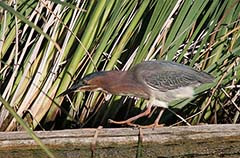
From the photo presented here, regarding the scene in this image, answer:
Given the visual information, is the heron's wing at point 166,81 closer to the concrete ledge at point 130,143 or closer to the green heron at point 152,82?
the green heron at point 152,82

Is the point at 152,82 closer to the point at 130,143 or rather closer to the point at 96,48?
the point at 96,48

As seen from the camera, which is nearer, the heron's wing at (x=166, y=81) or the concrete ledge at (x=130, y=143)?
the concrete ledge at (x=130, y=143)

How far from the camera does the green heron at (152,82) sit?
2475 mm

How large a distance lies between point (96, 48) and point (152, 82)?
296 millimetres

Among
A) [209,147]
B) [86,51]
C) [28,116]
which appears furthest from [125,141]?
[28,116]

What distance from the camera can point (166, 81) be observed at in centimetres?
262

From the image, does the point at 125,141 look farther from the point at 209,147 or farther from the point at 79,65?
the point at 79,65

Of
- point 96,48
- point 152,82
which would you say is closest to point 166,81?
point 152,82

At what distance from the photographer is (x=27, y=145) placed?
1.88 m

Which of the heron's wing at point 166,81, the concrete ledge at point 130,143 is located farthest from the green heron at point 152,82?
the concrete ledge at point 130,143

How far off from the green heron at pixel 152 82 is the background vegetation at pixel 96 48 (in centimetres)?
10

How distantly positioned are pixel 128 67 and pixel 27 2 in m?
0.57

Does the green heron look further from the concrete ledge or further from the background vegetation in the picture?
the concrete ledge

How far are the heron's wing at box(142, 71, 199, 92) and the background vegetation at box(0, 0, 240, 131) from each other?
0.31 feet
